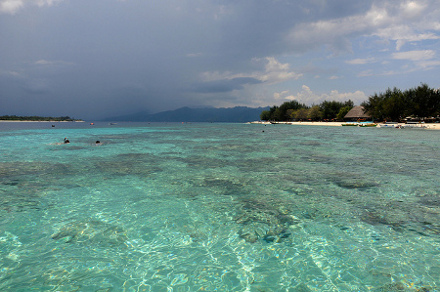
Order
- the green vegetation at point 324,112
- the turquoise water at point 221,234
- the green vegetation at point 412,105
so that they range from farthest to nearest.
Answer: the green vegetation at point 324,112 < the green vegetation at point 412,105 < the turquoise water at point 221,234

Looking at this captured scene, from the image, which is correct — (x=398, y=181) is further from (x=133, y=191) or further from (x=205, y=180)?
(x=133, y=191)

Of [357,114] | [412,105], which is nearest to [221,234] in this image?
[412,105]

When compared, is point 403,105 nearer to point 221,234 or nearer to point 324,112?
point 324,112

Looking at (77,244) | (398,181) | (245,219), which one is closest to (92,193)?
(77,244)

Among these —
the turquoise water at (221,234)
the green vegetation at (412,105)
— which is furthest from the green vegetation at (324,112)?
the turquoise water at (221,234)

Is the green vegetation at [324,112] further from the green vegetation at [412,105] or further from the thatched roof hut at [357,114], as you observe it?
the green vegetation at [412,105]

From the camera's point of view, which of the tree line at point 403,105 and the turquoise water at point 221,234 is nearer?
the turquoise water at point 221,234

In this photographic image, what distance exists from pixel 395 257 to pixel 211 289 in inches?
166

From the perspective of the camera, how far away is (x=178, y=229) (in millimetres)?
6715

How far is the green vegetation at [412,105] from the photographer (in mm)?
77438

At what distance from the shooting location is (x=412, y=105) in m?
80.6

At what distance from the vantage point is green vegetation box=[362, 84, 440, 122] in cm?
7744

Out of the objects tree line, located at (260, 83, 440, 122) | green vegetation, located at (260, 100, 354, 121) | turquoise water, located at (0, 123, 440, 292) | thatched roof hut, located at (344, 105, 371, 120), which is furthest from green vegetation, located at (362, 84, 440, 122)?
turquoise water, located at (0, 123, 440, 292)

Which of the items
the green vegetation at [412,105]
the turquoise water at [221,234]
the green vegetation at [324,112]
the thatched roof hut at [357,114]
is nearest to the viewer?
the turquoise water at [221,234]
